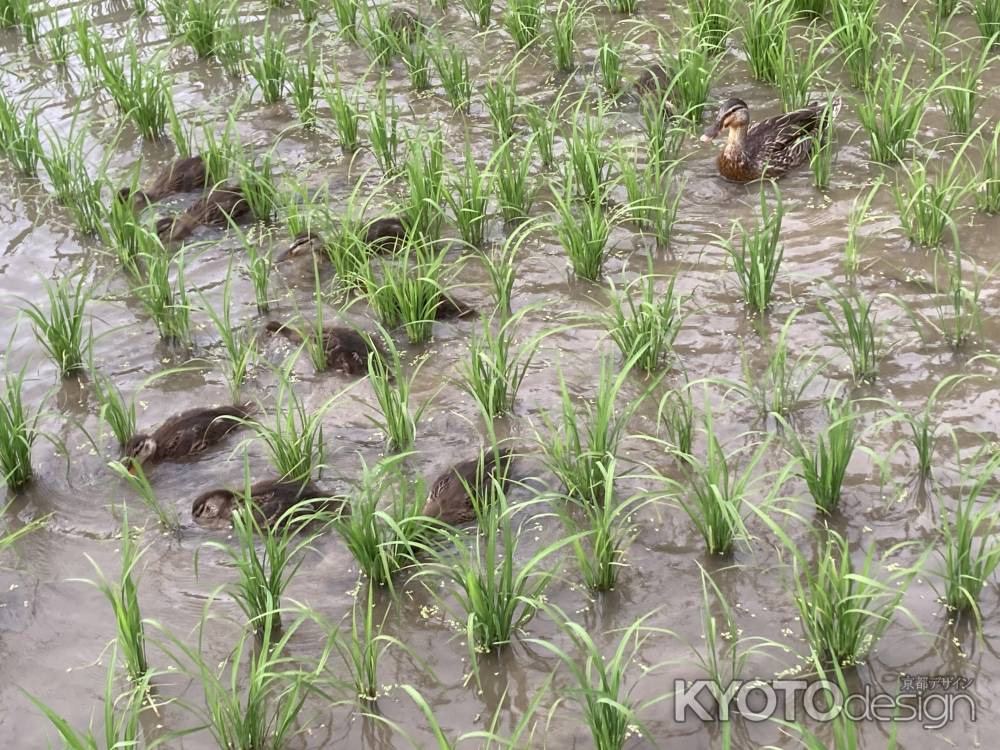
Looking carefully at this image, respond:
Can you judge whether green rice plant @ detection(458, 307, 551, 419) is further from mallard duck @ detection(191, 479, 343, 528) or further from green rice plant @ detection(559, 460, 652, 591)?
mallard duck @ detection(191, 479, 343, 528)

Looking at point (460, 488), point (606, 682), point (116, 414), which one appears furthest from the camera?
point (116, 414)

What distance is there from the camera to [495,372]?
4543mm

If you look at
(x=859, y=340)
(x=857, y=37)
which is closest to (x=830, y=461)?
(x=859, y=340)

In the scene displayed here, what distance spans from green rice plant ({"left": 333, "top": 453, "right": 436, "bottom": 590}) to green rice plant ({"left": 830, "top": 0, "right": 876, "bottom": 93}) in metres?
3.50

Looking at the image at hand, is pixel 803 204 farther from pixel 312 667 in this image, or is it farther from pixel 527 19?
pixel 312 667

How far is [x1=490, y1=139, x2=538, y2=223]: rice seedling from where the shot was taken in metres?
5.68

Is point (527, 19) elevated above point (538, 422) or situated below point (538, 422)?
above

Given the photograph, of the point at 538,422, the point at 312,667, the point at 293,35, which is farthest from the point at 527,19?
the point at 312,667

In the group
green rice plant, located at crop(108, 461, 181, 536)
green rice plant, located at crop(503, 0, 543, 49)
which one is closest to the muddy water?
green rice plant, located at crop(108, 461, 181, 536)

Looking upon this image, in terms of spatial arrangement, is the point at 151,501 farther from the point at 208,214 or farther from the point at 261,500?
the point at 208,214

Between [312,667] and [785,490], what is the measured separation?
1645mm

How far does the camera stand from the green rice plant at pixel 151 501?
165 inches

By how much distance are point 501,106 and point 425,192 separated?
0.95m

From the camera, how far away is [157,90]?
6.83 metres
